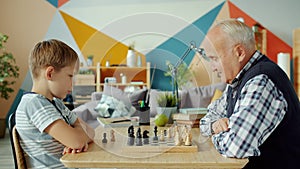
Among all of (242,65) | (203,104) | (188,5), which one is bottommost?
(203,104)

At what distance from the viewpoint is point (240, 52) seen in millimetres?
1389

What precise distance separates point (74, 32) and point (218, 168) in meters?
5.25

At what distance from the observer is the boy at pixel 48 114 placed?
1227 millimetres

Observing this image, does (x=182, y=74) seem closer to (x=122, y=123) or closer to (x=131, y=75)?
(x=122, y=123)

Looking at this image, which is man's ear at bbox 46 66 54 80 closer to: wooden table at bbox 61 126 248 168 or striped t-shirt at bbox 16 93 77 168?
striped t-shirt at bbox 16 93 77 168

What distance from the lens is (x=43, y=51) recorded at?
1.33m

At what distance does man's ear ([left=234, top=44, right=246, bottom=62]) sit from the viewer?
1.38 meters

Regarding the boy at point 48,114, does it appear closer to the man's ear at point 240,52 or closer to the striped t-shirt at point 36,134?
the striped t-shirt at point 36,134

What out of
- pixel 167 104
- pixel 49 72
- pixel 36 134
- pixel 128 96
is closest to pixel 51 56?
pixel 49 72

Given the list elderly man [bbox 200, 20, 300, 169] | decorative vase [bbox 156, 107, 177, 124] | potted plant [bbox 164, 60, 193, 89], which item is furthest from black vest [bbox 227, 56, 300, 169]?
decorative vase [bbox 156, 107, 177, 124]

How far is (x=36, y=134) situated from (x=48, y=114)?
9 centimetres

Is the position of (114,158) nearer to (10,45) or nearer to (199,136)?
(199,136)

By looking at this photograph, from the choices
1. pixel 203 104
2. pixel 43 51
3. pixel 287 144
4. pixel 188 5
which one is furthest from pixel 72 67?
pixel 188 5

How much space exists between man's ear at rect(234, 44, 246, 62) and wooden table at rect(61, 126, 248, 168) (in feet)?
1.18
